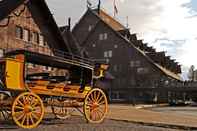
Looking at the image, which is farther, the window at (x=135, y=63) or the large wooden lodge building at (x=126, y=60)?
the window at (x=135, y=63)

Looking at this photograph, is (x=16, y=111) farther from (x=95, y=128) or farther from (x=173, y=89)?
(x=173, y=89)

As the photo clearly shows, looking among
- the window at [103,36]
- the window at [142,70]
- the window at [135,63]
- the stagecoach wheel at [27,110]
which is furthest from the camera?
the window at [103,36]

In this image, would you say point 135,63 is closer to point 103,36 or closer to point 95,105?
point 103,36

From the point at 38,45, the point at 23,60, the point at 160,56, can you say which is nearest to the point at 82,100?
the point at 23,60

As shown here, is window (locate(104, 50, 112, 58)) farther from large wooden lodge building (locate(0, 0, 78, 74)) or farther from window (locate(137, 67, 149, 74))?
large wooden lodge building (locate(0, 0, 78, 74))

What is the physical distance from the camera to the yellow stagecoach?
16844 millimetres

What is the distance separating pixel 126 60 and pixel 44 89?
194 feet

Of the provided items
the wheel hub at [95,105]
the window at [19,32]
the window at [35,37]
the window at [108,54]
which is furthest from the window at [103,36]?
the wheel hub at [95,105]

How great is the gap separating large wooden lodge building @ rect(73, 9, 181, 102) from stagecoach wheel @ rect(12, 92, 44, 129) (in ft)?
178

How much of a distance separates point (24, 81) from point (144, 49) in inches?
2633

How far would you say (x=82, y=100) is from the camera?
20000mm

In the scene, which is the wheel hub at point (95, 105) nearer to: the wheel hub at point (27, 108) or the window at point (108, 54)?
the wheel hub at point (27, 108)

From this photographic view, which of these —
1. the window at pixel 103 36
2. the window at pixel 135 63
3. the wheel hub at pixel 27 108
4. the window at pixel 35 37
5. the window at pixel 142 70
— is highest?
the window at pixel 103 36

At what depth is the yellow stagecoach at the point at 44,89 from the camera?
1684 cm
